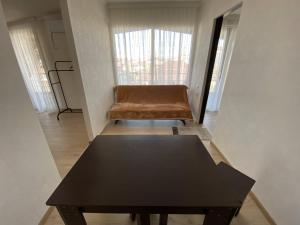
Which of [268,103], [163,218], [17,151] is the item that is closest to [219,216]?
[163,218]

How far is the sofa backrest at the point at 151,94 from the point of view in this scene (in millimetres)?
3383

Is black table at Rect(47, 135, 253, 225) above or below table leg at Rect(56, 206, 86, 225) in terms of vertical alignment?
above

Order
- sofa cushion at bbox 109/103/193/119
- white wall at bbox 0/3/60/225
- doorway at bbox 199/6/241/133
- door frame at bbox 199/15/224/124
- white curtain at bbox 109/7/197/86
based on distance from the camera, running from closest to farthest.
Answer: white wall at bbox 0/3/60/225
door frame at bbox 199/15/224/124
doorway at bbox 199/6/241/133
sofa cushion at bbox 109/103/193/119
white curtain at bbox 109/7/197/86

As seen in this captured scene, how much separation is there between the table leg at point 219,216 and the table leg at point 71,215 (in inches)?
26.5

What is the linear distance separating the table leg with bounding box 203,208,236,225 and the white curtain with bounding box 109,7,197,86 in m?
3.24

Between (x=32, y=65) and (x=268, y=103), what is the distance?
467cm

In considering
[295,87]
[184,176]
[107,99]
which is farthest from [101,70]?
[295,87]

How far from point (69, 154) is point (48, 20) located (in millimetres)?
3089

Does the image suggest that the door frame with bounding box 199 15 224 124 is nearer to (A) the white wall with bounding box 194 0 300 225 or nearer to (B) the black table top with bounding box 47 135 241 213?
(A) the white wall with bounding box 194 0 300 225

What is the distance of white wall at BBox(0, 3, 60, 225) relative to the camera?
969mm

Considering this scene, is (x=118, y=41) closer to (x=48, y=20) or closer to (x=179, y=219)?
(x=48, y=20)

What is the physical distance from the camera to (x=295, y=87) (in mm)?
1046

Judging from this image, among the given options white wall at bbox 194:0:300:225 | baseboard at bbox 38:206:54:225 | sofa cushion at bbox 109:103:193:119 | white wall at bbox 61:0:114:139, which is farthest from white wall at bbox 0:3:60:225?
white wall at bbox 194:0:300:225

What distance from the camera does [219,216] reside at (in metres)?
0.75
